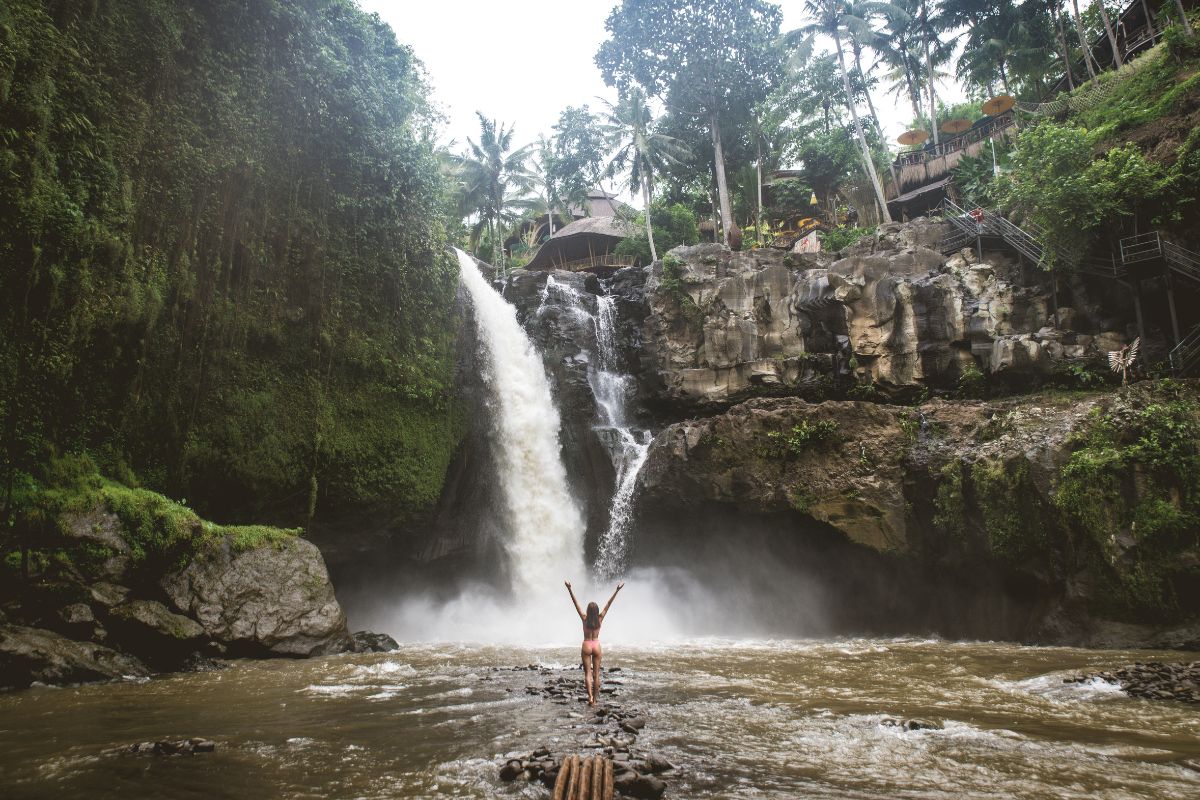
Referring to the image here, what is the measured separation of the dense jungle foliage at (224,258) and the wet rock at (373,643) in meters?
3.36

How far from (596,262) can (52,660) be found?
30712 mm

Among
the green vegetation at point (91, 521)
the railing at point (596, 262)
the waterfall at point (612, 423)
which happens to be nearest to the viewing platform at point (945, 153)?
the railing at point (596, 262)

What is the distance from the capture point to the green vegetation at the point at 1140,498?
1074 centimetres

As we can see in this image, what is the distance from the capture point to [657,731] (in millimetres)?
5984

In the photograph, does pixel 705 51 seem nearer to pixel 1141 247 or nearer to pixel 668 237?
pixel 668 237

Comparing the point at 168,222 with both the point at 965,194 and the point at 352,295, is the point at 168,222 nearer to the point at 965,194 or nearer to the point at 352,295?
the point at 352,295

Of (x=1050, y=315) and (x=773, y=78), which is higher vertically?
(x=773, y=78)

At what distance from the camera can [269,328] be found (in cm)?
1458

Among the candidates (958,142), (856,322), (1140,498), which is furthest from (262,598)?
(958,142)

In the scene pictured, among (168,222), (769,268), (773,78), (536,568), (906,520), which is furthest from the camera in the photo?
(773,78)

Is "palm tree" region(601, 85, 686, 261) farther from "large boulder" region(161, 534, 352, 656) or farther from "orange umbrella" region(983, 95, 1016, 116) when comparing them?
"large boulder" region(161, 534, 352, 656)

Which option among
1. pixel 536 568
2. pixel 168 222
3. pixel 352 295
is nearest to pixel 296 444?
pixel 352 295

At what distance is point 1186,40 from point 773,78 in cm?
1705

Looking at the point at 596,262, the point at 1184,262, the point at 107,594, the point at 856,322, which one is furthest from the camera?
the point at 596,262
